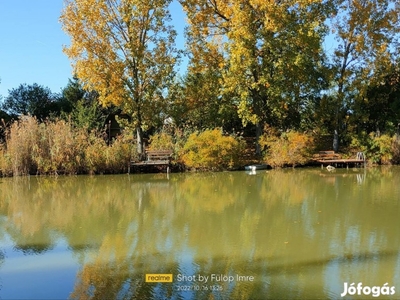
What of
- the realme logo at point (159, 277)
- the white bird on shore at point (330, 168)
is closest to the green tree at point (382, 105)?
the white bird on shore at point (330, 168)

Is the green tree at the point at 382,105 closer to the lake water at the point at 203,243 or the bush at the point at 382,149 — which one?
the bush at the point at 382,149

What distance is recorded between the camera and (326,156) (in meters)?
20.6

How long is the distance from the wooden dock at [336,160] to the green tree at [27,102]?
1788cm

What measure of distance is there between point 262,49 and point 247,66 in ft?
3.88

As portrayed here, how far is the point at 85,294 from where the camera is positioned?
4492 millimetres

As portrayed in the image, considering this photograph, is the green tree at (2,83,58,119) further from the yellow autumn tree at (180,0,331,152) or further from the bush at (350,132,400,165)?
the bush at (350,132,400,165)

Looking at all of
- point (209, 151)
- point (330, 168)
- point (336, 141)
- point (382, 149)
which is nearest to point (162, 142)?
point (209, 151)

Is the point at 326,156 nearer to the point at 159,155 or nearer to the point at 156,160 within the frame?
the point at 159,155

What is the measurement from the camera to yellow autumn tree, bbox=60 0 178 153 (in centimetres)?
1877

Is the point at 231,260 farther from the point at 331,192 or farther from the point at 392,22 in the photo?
the point at 392,22

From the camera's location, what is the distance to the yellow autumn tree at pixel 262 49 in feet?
63.4

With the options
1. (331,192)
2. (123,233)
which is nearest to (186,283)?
(123,233)

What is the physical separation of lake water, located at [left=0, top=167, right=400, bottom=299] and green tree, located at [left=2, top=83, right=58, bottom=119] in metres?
16.8

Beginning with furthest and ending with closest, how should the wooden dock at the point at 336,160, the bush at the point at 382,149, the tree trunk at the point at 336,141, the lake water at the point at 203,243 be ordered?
the tree trunk at the point at 336,141 → the bush at the point at 382,149 → the wooden dock at the point at 336,160 → the lake water at the point at 203,243
